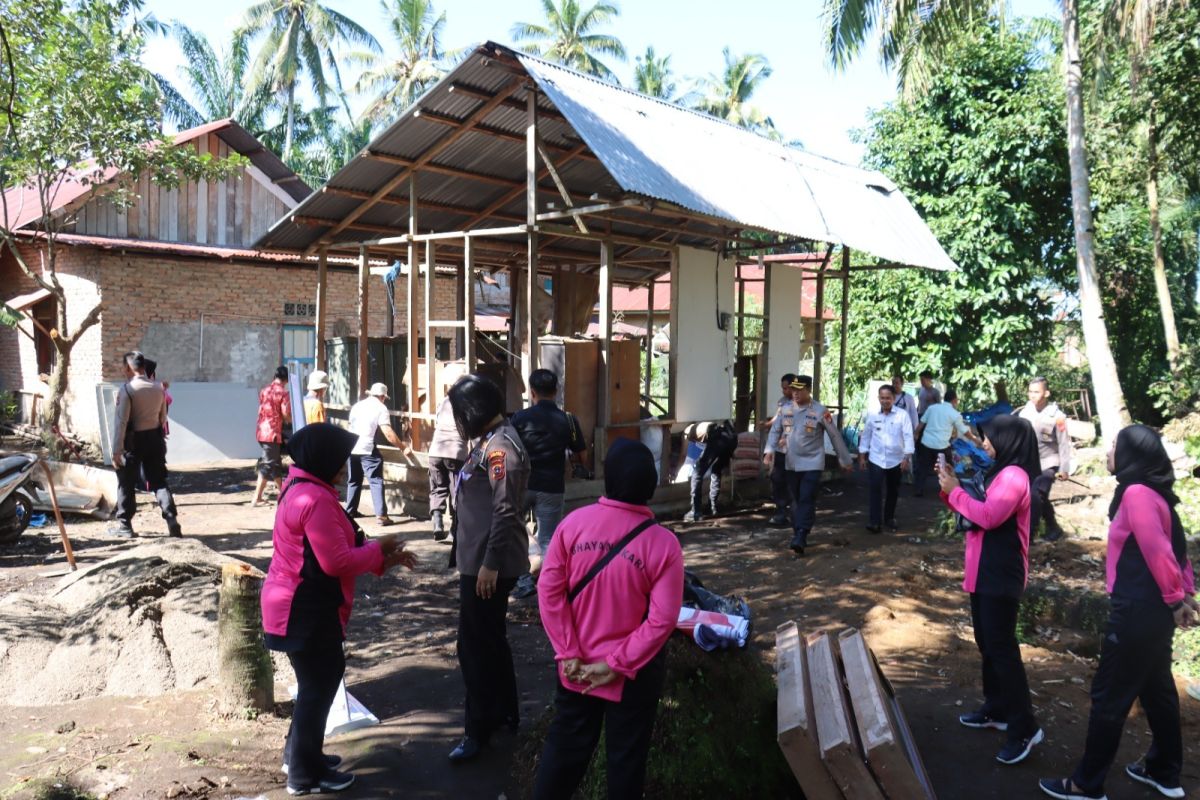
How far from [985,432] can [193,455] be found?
45.9 feet

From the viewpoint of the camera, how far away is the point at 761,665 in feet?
14.2

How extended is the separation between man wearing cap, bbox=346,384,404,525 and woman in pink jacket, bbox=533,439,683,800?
20.8ft

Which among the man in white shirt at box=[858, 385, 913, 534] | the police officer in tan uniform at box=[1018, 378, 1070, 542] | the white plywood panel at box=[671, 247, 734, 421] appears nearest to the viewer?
the police officer in tan uniform at box=[1018, 378, 1070, 542]

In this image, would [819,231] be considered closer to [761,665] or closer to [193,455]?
[761,665]

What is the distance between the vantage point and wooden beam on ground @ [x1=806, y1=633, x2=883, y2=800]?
10.5ft

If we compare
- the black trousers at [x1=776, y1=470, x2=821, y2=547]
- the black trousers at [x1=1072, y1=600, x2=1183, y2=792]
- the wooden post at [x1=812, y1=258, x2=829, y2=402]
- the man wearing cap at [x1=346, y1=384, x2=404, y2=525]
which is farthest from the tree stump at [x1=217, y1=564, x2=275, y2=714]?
the wooden post at [x1=812, y1=258, x2=829, y2=402]

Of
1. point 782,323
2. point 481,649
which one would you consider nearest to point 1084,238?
point 782,323

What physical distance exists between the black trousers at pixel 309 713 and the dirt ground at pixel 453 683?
0.19 metres

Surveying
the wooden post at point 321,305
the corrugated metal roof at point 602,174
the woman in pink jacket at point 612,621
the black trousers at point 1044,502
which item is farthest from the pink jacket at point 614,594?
the wooden post at point 321,305

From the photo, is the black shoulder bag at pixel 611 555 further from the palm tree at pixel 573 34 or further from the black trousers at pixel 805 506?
the palm tree at pixel 573 34

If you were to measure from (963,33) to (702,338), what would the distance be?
706 cm

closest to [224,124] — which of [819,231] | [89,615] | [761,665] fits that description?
[819,231]

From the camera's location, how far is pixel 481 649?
159 inches

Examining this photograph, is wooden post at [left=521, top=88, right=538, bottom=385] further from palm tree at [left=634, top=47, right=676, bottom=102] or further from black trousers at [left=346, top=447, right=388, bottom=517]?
palm tree at [left=634, top=47, right=676, bottom=102]
